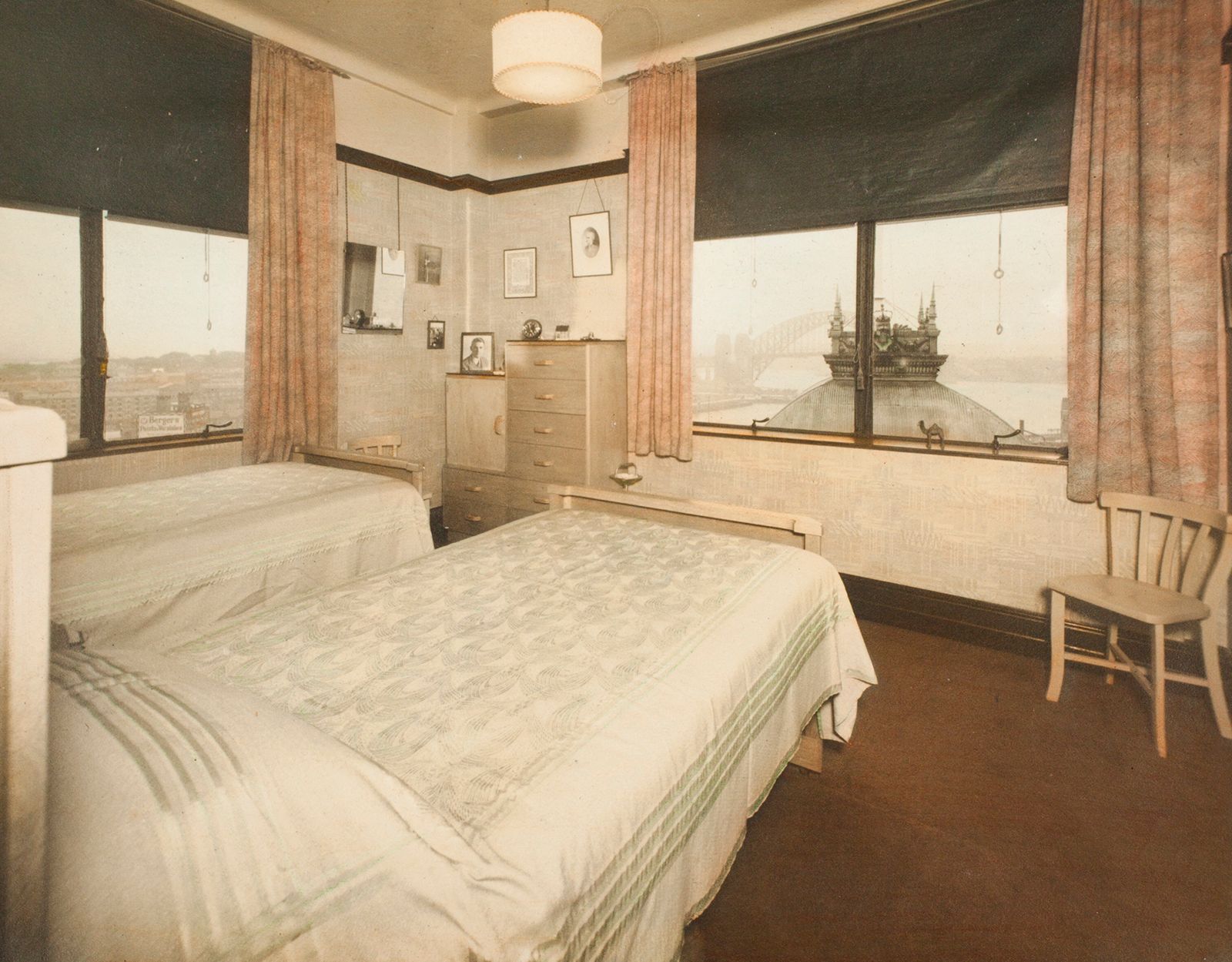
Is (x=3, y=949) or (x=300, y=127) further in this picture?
(x=300, y=127)

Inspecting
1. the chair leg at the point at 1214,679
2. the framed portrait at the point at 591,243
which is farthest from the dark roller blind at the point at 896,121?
the chair leg at the point at 1214,679

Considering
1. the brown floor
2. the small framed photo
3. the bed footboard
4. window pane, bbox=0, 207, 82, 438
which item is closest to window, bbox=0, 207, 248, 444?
window pane, bbox=0, 207, 82, 438

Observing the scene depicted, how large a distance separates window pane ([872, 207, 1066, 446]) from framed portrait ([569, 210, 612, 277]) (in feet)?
6.06

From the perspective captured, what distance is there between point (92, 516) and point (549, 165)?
12.5ft

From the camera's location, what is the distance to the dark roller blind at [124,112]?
3.26 m

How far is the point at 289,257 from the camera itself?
4258 millimetres

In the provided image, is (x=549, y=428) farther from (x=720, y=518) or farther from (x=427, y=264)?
(x=720, y=518)

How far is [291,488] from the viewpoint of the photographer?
336cm

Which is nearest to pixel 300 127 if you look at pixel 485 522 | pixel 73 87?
pixel 73 87

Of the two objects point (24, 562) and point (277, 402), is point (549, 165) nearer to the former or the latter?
point (277, 402)

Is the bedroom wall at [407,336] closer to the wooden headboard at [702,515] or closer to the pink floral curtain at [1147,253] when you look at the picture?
the wooden headboard at [702,515]

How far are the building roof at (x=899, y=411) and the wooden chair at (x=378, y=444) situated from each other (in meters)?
2.64

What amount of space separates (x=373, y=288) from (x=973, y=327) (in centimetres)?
389

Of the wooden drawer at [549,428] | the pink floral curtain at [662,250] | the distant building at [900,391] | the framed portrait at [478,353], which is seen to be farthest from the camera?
the framed portrait at [478,353]
